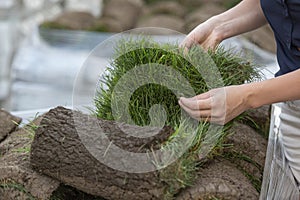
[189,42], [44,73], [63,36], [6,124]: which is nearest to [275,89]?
[189,42]

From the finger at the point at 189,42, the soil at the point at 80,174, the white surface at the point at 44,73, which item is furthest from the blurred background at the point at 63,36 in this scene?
the soil at the point at 80,174

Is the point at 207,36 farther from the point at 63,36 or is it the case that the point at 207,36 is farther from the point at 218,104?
the point at 63,36

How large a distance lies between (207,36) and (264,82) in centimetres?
32

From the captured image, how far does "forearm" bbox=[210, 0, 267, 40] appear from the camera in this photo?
4.33 feet

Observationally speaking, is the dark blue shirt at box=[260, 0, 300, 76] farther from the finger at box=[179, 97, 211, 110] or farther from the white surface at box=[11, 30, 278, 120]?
the white surface at box=[11, 30, 278, 120]

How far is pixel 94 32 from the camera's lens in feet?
11.3

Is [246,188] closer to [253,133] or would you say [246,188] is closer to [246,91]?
[246,91]

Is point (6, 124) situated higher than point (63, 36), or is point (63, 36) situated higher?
point (6, 124)

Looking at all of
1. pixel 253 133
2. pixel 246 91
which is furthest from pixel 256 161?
pixel 246 91

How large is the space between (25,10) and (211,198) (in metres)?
3.56

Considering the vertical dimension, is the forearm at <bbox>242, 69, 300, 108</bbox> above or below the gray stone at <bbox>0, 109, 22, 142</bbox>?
above

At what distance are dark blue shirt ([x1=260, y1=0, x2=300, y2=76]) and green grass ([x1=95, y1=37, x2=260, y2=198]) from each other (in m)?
0.09

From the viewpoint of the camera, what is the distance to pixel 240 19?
4.38 feet

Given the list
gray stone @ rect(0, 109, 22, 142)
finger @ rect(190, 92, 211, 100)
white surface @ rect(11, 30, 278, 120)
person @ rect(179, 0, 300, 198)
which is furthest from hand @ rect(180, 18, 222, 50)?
white surface @ rect(11, 30, 278, 120)
